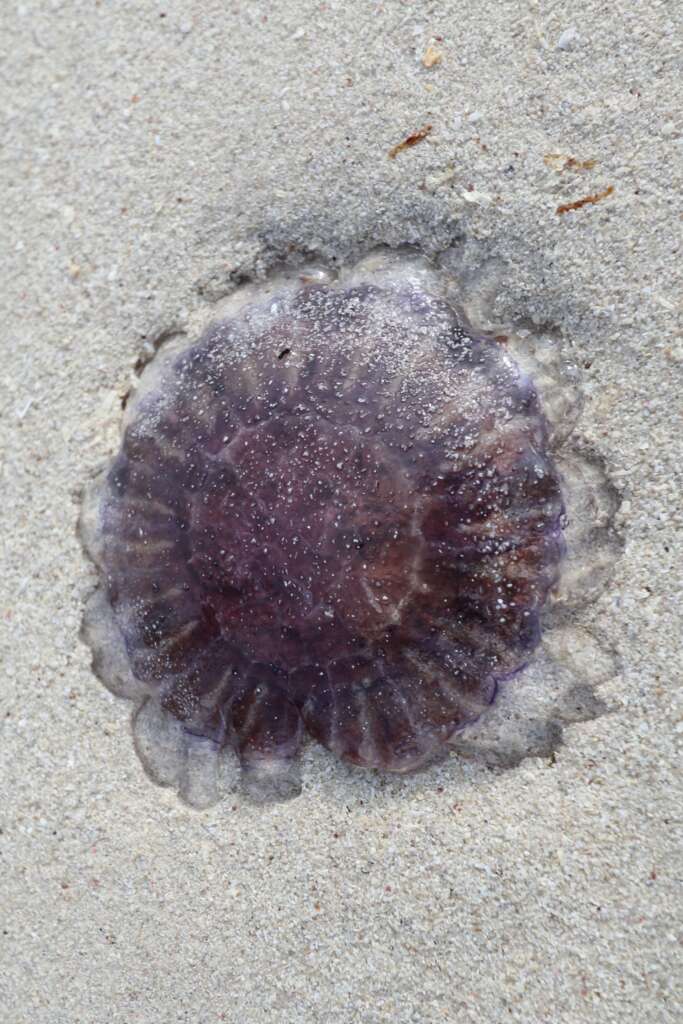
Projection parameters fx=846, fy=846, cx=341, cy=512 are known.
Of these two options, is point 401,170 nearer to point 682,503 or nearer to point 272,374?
point 272,374

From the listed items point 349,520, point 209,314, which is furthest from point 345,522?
point 209,314

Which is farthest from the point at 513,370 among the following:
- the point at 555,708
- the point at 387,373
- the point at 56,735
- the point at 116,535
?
the point at 56,735

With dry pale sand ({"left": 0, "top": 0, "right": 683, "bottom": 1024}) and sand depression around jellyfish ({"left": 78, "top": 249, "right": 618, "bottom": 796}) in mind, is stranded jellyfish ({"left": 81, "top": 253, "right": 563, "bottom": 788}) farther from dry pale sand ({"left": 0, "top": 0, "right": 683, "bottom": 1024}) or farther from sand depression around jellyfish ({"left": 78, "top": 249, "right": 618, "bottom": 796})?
dry pale sand ({"left": 0, "top": 0, "right": 683, "bottom": 1024})

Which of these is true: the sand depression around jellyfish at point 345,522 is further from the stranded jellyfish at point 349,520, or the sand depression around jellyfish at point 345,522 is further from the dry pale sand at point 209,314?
the dry pale sand at point 209,314

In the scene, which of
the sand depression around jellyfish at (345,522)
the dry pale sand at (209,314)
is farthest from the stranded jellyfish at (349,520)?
the dry pale sand at (209,314)

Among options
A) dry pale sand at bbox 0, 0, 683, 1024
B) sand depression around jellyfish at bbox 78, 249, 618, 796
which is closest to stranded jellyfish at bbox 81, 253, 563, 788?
sand depression around jellyfish at bbox 78, 249, 618, 796

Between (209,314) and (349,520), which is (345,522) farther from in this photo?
(209,314)
